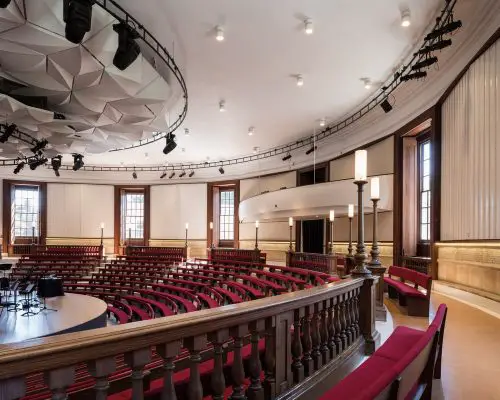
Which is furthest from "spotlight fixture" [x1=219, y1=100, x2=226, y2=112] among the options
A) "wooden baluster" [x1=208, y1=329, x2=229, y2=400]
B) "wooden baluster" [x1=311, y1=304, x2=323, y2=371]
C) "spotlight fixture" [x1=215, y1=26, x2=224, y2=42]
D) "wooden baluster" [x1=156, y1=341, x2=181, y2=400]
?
"wooden baluster" [x1=156, y1=341, x2=181, y2=400]

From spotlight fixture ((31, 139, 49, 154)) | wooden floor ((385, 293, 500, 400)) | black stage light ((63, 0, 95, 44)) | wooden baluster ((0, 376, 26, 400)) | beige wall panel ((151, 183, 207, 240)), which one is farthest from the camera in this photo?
beige wall panel ((151, 183, 207, 240))

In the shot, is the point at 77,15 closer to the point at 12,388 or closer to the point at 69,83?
the point at 69,83

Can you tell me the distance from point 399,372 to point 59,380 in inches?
42.5

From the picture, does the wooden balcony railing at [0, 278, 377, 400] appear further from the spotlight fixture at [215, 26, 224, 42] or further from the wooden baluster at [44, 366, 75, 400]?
the spotlight fixture at [215, 26, 224, 42]

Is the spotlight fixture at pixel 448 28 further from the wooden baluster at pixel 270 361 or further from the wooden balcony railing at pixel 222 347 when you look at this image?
the wooden baluster at pixel 270 361

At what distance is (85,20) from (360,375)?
4597 mm

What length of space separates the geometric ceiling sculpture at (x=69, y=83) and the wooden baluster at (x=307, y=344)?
15.8 ft

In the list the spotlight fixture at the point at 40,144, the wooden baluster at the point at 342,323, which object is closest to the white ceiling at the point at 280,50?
the spotlight fixture at the point at 40,144

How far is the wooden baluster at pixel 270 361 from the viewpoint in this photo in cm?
197

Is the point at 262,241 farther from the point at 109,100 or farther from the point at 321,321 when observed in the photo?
the point at 321,321

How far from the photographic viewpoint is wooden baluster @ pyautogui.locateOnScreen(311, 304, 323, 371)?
7.92 ft

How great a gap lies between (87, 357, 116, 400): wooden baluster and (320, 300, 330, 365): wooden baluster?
161 cm

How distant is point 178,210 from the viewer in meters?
18.7

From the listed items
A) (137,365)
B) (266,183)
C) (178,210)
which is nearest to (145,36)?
(137,365)
